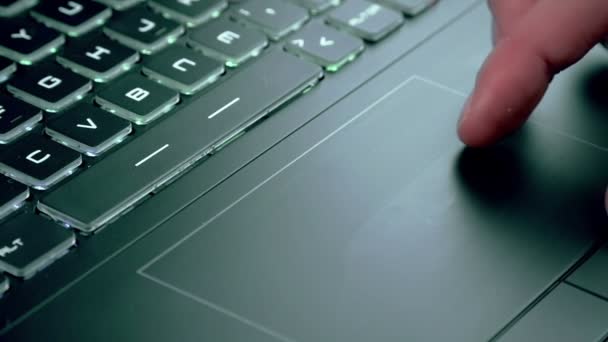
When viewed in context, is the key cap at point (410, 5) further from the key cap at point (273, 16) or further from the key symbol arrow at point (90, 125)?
the key symbol arrow at point (90, 125)

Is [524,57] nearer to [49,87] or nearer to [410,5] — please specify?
[410,5]

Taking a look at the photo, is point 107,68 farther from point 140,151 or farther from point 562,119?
point 562,119

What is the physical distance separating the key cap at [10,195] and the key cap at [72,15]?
14 centimetres

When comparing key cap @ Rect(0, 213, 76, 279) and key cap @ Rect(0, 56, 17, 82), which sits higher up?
key cap @ Rect(0, 56, 17, 82)

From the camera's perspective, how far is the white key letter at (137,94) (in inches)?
22.8

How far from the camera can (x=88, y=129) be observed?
56 centimetres

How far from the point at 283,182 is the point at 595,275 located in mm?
156

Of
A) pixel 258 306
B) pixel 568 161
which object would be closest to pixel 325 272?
pixel 258 306

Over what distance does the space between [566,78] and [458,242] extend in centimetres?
16

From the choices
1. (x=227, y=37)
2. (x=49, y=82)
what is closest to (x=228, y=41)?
(x=227, y=37)

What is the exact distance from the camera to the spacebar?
516 mm

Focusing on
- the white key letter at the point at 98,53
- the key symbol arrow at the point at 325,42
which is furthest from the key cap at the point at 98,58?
the key symbol arrow at the point at 325,42

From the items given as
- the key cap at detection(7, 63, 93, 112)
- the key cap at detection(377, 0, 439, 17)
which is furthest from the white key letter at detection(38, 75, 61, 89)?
the key cap at detection(377, 0, 439, 17)

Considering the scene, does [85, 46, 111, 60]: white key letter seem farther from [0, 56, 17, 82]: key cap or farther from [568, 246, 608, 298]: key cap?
[568, 246, 608, 298]: key cap
